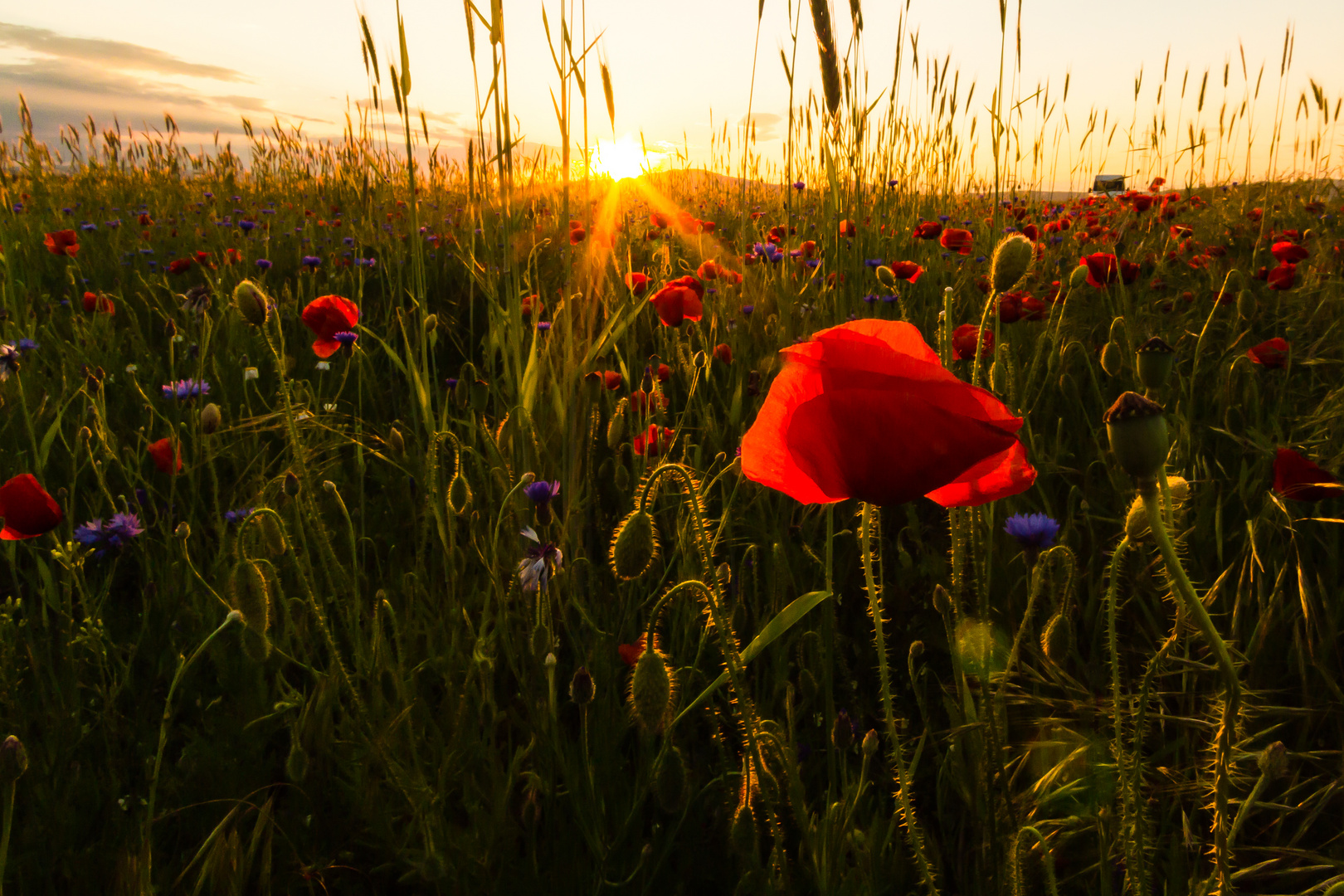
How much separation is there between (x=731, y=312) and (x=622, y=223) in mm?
1715

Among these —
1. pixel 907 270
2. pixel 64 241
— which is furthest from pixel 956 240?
pixel 64 241

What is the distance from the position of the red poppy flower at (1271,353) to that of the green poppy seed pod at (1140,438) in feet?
5.83

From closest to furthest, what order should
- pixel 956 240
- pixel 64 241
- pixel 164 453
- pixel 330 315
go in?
pixel 164 453 → pixel 330 315 → pixel 956 240 → pixel 64 241

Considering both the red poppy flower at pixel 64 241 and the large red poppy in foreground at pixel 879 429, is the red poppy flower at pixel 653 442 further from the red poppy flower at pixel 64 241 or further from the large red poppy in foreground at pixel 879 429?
the red poppy flower at pixel 64 241

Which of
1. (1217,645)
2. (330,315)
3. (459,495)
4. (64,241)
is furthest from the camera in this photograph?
(64,241)

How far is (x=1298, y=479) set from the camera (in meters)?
1.24

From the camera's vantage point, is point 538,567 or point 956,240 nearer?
point 538,567

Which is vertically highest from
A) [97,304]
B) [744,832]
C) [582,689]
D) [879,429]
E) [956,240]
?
[956,240]

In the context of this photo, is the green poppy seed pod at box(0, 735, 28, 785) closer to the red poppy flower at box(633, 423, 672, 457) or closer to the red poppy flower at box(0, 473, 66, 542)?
the red poppy flower at box(0, 473, 66, 542)

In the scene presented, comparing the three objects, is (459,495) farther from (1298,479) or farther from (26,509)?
(1298,479)

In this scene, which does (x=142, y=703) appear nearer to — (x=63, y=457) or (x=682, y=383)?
(x=63, y=457)

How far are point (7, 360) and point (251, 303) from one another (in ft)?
3.85

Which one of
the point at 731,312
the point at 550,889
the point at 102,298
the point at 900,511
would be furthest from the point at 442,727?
the point at 102,298

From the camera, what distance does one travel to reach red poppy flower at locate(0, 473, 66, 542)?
1237 mm
